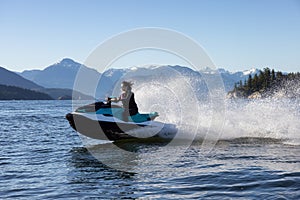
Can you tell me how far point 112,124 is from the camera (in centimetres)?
1727

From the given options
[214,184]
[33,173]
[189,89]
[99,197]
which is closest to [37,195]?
[99,197]

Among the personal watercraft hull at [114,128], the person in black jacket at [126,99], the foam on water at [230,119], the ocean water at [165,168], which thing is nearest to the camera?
the ocean water at [165,168]

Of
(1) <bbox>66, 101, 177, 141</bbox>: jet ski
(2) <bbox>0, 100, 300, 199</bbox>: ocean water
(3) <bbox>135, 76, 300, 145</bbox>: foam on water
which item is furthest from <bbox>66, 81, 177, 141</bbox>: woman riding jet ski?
(3) <bbox>135, 76, 300, 145</bbox>: foam on water

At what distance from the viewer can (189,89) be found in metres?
36.1

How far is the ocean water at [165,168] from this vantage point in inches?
349

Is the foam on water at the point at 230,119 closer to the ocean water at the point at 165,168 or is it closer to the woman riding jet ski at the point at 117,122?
the ocean water at the point at 165,168

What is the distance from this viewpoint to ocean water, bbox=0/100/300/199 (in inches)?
349

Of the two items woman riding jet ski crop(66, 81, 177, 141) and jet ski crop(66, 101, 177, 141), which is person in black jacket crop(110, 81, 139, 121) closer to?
woman riding jet ski crop(66, 81, 177, 141)

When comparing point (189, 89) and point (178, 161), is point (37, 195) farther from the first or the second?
point (189, 89)

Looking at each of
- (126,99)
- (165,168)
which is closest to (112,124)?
(126,99)

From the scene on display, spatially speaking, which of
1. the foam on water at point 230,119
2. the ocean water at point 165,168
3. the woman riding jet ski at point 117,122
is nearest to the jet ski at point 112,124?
the woman riding jet ski at point 117,122

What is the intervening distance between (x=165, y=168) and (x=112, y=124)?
644 cm

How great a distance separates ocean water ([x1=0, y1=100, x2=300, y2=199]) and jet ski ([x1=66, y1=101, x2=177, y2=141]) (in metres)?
0.64

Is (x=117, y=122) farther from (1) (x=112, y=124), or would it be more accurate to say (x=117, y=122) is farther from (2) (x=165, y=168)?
(2) (x=165, y=168)
